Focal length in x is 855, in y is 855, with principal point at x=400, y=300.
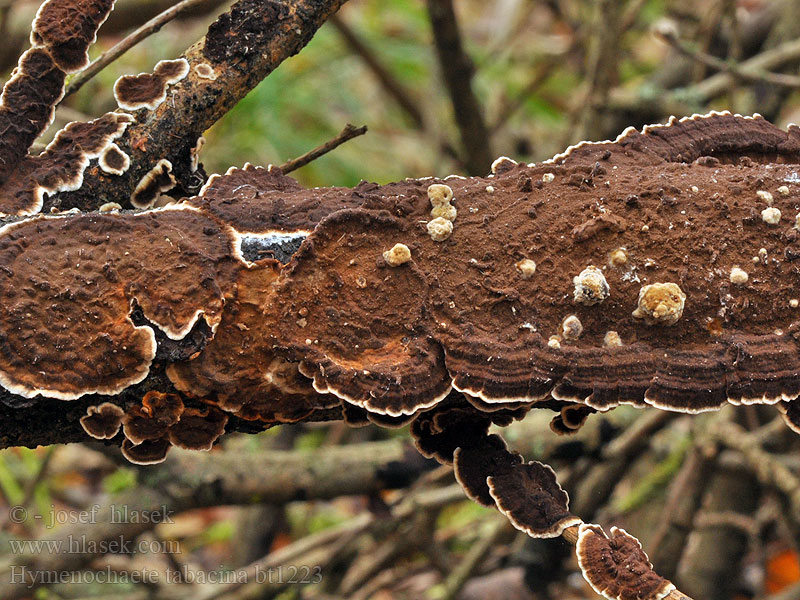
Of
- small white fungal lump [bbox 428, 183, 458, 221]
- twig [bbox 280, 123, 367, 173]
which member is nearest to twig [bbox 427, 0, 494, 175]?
twig [bbox 280, 123, 367, 173]

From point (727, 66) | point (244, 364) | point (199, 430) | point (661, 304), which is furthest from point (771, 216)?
point (727, 66)

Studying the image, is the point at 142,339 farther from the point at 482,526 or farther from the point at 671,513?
the point at 482,526

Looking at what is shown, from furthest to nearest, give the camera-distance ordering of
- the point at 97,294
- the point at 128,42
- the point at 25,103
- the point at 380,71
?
the point at 380,71 < the point at 128,42 < the point at 25,103 < the point at 97,294

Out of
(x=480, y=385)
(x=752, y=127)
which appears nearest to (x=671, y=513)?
(x=752, y=127)

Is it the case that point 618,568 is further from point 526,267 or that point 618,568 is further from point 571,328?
point 526,267

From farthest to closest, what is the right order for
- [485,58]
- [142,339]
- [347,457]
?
[485,58] → [347,457] → [142,339]

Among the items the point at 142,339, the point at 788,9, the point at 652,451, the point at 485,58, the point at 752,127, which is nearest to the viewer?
the point at 142,339

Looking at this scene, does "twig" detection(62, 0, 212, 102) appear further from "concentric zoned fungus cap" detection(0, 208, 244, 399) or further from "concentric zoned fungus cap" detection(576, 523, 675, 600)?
"concentric zoned fungus cap" detection(576, 523, 675, 600)
